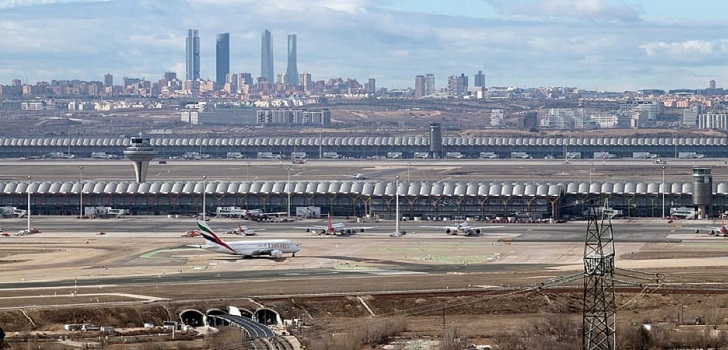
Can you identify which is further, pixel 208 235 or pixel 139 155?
pixel 139 155

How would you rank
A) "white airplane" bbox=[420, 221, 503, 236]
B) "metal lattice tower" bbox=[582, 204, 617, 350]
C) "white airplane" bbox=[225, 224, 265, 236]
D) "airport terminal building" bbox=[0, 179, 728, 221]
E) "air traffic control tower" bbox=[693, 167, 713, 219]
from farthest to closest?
1. "airport terminal building" bbox=[0, 179, 728, 221]
2. "air traffic control tower" bbox=[693, 167, 713, 219]
3. "white airplane" bbox=[225, 224, 265, 236]
4. "white airplane" bbox=[420, 221, 503, 236]
5. "metal lattice tower" bbox=[582, 204, 617, 350]

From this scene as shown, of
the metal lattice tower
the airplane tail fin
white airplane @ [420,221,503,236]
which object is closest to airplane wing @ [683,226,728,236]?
white airplane @ [420,221,503,236]

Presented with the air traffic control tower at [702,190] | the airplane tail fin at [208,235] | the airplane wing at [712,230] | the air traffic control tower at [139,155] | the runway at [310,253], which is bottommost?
the runway at [310,253]

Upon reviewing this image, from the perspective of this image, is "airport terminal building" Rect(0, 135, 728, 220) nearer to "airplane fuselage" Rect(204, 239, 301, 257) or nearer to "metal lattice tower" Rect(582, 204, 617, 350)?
"airplane fuselage" Rect(204, 239, 301, 257)

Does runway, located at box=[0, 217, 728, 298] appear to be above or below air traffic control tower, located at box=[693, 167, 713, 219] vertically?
below

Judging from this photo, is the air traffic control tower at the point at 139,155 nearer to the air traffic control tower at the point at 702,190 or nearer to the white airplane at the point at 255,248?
the air traffic control tower at the point at 702,190

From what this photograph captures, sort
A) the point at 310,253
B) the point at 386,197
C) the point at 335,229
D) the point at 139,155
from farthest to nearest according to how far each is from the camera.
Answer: the point at 139,155, the point at 386,197, the point at 335,229, the point at 310,253

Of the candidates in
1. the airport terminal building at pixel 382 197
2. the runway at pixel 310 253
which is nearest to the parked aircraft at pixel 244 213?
the airport terminal building at pixel 382 197

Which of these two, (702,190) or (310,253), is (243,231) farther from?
(702,190)

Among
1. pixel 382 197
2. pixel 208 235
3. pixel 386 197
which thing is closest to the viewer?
pixel 208 235

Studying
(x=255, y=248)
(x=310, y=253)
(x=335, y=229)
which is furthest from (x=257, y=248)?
(x=335, y=229)

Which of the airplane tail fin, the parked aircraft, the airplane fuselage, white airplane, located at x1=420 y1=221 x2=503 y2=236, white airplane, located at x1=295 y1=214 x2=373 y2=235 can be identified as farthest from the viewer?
the parked aircraft

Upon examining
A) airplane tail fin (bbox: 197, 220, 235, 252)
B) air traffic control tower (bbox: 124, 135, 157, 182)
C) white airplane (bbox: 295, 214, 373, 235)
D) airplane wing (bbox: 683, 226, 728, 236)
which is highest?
air traffic control tower (bbox: 124, 135, 157, 182)
